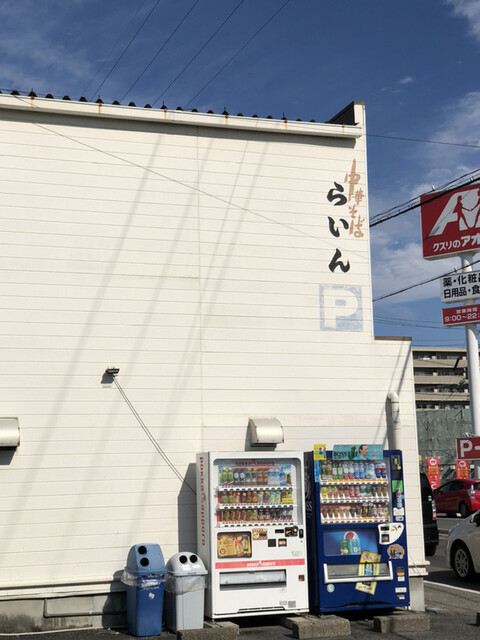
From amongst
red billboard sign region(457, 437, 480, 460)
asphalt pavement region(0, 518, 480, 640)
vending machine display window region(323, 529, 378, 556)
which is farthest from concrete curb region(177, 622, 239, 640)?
red billboard sign region(457, 437, 480, 460)

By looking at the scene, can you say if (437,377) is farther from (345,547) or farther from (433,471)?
(345,547)

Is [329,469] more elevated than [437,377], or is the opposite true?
[437,377]

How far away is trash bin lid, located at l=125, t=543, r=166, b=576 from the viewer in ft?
31.9

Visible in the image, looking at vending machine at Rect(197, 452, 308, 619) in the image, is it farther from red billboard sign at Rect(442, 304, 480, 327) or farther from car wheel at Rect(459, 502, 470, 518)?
red billboard sign at Rect(442, 304, 480, 327)

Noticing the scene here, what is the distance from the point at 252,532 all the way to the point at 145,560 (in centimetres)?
146

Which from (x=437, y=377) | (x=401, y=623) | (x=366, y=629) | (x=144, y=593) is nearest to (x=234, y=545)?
(x=144, y=593)

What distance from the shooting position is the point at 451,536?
15.5 meters

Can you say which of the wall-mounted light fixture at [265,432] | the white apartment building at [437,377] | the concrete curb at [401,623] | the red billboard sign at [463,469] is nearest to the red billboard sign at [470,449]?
the concrete curb at [401,623]

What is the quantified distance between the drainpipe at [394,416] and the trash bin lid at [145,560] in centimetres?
395

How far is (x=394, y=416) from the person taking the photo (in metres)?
11.8

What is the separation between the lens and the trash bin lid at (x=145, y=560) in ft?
31.9

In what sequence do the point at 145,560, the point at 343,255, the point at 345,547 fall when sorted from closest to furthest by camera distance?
1. the point at 145,560
2. the point at 345,547
3. the point at 343,255

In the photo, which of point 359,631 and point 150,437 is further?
point 150,437

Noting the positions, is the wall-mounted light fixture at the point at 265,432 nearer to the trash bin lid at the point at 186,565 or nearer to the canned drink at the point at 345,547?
the canned drink at the point at 345,547
